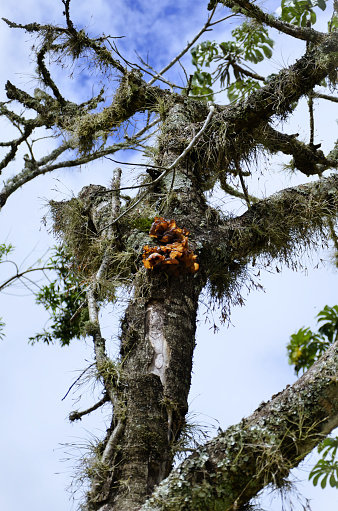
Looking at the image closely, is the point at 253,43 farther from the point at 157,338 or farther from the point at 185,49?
the point at 157,338

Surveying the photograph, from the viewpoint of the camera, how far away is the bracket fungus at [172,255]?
3076 mm

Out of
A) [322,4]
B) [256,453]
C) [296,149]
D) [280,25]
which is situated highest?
[322,4]

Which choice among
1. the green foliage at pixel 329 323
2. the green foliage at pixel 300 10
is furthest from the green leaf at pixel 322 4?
the green foliage at pixel 329 323

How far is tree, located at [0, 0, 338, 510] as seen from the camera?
2.17 metres

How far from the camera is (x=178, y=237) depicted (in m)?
3.22

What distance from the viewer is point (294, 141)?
4.11 m

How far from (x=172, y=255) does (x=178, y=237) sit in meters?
0.18

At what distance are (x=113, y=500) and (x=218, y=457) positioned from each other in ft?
1.76

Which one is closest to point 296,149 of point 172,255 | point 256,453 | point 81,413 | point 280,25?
point 280,25

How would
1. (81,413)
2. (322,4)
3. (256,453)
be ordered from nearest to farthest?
(256,453)
(81,413)
(322,4)

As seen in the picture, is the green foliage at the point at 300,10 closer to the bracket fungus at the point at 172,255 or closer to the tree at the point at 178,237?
the tree at the point at 178,237

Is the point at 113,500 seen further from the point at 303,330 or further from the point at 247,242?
the point at 303,330

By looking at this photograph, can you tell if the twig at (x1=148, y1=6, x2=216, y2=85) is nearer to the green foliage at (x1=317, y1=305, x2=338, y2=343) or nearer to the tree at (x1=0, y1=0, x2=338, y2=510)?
the tree at (x1=0, y1=0, x2=338, y2=510)

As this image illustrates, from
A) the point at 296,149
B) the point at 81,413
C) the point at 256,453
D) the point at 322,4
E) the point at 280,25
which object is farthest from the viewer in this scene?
the point at 322,4
